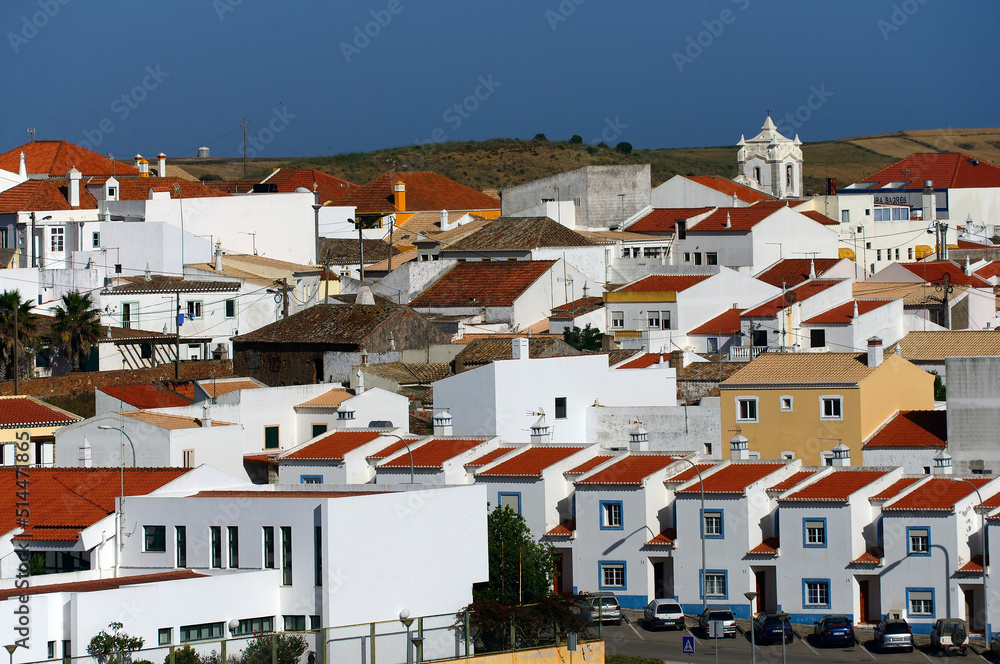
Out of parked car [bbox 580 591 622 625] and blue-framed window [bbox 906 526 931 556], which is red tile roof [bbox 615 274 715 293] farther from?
blue-framed window [bbox 906 526 931 556]

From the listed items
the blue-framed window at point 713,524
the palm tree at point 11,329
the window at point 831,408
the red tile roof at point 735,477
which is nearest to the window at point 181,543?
the red tile roof at point 735,477

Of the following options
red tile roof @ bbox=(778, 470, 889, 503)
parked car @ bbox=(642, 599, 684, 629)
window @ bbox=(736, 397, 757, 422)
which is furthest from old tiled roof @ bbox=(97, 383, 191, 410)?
red tile roof @ bbox=(778, 470, 889, 503)

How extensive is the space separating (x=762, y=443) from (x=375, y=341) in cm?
1331

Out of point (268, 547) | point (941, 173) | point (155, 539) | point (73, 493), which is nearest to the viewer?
point (268, 547)

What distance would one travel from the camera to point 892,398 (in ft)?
173

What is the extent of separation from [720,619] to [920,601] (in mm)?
4742

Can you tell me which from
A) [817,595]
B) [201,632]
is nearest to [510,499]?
[817,595]

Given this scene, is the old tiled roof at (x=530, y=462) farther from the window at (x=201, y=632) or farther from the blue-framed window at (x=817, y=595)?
the window at (x=201, y=632)

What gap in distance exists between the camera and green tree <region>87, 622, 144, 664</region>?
90.9 feet

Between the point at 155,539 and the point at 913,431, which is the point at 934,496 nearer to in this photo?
the point at 913,431

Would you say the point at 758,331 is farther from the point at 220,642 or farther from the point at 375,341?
the point at 220,642

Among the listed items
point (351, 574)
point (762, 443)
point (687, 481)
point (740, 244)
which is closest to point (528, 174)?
point (740, 244)

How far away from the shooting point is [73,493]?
37188 millimetres

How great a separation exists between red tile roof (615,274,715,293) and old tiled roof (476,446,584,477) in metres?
21.7
